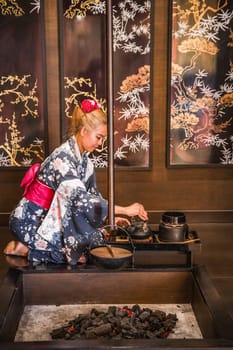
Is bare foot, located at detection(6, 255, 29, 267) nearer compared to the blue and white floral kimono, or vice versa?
bare foot, located at detection(6, 255, 29, 267)

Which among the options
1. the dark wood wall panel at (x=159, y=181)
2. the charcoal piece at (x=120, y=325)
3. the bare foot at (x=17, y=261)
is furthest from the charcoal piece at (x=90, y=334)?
the dark wood wall panel at (x=159, y=181)

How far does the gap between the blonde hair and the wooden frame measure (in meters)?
2.33

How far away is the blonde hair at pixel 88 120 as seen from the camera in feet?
10.6

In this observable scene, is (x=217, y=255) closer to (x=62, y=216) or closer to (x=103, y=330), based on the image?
(x=62, y=216)

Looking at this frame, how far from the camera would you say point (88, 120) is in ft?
10.6

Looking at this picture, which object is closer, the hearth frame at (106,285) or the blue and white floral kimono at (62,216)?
the hearth frame at (106,285)

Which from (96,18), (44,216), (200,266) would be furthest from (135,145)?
(200,266)

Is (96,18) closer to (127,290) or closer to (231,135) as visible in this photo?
(231,135)

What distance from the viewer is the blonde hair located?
10.6ft

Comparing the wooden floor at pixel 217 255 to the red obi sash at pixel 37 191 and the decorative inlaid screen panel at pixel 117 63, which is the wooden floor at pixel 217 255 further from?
the decorative inlaid screen panel at pixel 117 63

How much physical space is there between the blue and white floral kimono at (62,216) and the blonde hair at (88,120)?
0.28 ft

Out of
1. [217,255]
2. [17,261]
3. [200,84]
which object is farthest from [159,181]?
[17,261]

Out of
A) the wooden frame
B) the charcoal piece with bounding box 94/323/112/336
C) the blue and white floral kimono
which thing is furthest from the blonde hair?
the wooden frame

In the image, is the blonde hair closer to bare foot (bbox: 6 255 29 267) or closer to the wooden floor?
bare foot (bbox: 6 255 29 267)
